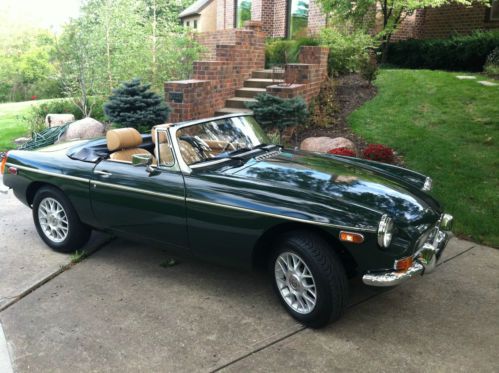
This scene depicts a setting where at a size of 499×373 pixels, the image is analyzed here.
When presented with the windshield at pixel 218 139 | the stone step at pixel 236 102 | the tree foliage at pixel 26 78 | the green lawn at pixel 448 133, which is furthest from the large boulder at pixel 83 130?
the tree foliage at pixel 26 78

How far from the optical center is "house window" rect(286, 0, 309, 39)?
1659 cm

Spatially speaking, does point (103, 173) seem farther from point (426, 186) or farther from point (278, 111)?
point (278, 111)

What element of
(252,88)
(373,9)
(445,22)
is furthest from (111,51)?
(445,22)

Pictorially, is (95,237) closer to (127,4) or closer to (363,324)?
(363,324)

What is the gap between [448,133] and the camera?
8062 mm

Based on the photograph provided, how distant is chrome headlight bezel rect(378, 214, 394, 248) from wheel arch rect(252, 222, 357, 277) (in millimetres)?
275

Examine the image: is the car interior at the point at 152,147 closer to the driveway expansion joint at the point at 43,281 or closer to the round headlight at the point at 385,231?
the driveway expansion joint at the point at 43,281

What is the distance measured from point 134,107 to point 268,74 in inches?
149

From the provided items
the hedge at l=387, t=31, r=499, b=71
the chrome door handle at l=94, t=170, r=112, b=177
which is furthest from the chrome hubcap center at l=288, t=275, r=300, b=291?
the hedge at l=387, t=31, r=499, b=71

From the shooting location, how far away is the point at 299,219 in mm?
3357

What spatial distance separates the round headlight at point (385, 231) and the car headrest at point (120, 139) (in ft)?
8.77

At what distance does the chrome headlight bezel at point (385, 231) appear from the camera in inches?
124

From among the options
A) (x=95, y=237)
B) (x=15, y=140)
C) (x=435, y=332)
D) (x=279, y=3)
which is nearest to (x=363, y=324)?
(x=435, y=332)

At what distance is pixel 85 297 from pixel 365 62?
8331 millimetres
